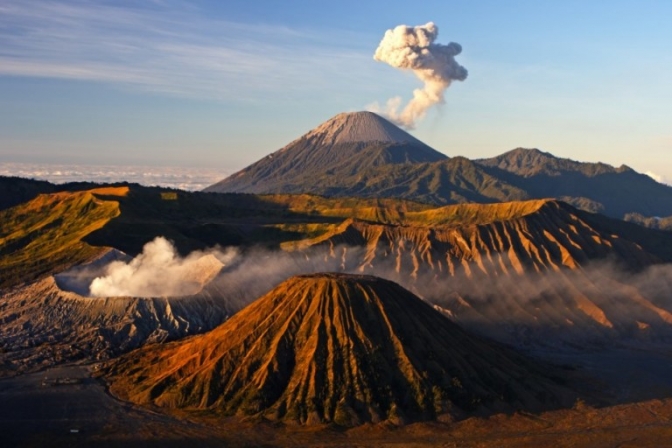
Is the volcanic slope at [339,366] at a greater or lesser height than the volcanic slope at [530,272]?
lesser

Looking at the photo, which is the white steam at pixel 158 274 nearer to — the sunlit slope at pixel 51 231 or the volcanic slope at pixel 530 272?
the sunlit slope at pixel 51 231

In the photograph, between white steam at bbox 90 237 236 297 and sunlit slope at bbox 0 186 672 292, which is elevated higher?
sunlit slope at bbox 0 186 672 292

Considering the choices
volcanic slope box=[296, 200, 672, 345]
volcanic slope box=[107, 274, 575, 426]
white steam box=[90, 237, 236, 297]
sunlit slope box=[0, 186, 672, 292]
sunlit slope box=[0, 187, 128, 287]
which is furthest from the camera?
sunlit slope box=[0, 186, 672, 292]

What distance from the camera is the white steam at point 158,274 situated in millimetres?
121688

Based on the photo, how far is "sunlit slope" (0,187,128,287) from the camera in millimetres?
135750

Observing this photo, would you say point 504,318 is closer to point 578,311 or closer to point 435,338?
point 578,311

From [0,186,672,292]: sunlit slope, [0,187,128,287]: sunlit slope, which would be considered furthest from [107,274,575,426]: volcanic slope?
[0,186,672,292]: sunlit slope

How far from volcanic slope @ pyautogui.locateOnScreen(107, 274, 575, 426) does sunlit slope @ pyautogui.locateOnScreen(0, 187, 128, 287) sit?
44364 millimetres

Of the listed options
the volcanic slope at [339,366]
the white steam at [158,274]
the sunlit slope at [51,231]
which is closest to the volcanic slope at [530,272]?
the white steam at [158,274]

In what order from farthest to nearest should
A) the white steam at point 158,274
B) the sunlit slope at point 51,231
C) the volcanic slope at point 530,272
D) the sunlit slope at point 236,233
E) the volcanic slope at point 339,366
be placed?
the sunlit slope at point 236,233 < the sunlit slope at point 51,231 < the volcanic slope at point 530,272 < the white steam at point 158,274 < the volcanic slope at point 339,366

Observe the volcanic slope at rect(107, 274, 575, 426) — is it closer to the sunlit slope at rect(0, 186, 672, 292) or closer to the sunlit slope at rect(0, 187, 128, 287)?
the sunlit slope at rect(0, 187, 128, 287)

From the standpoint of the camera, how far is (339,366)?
3297 inches

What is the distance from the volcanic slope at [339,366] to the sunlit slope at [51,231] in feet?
146

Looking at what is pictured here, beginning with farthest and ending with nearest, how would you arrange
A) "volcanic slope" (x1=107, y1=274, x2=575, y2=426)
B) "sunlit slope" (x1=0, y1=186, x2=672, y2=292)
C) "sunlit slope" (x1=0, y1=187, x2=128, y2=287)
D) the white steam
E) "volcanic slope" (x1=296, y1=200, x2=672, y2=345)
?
"sunlit slope" (x1=0, y1=186, x2=672, y2=292)
"sunlit slope" (x1=0, y1=187, x2=128, y2=287)
"volcanic slope" (x1=296, y1=200, x2=672, y2=345)
the white steam
"volcanic slope" (x1=107, y1=274, x2=575, y2=426)
